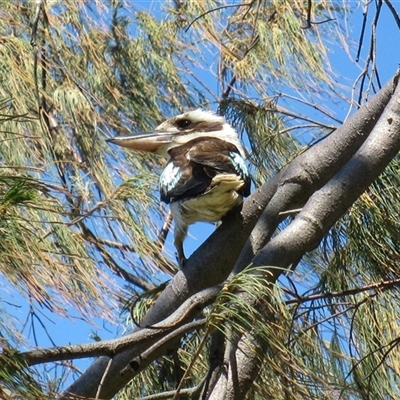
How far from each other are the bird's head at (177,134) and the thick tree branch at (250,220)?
51cm

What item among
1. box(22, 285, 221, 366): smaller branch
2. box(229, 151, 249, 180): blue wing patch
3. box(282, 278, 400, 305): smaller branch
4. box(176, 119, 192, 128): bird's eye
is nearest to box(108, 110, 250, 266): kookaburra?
box(229, 151, 249, 180): blue wing patch

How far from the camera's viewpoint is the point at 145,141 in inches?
87.0

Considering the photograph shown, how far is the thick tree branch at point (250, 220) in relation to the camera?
4.77 ft

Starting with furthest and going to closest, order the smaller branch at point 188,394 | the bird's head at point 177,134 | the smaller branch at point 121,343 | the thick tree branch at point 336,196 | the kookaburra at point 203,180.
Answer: the bird's head at point 177,134 < the kookaburra at point 203,180 < the smaller branch at point 188,394 < the thick tree branch at point 336,196 < the smaller branch at point 121,343

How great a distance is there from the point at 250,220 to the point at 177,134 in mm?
584

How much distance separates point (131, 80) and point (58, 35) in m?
0.33

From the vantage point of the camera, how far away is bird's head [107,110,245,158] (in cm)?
221

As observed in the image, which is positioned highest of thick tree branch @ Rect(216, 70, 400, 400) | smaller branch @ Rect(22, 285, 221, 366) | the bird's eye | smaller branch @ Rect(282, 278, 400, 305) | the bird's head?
the bird's eye

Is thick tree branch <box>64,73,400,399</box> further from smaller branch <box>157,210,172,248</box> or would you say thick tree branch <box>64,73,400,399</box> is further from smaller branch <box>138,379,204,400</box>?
smaller branch <box>157,210,172,248</box>

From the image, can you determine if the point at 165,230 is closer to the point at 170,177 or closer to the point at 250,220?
the point at 170,177

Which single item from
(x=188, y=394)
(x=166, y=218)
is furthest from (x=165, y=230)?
(x=188, y=394)

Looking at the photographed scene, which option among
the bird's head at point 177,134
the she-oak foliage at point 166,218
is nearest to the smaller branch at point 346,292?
the she-oak foliage at point 166,218

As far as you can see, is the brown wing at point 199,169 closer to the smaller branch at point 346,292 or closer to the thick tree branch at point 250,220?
the thick tree branch at point 250,220

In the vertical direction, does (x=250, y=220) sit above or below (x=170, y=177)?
below
